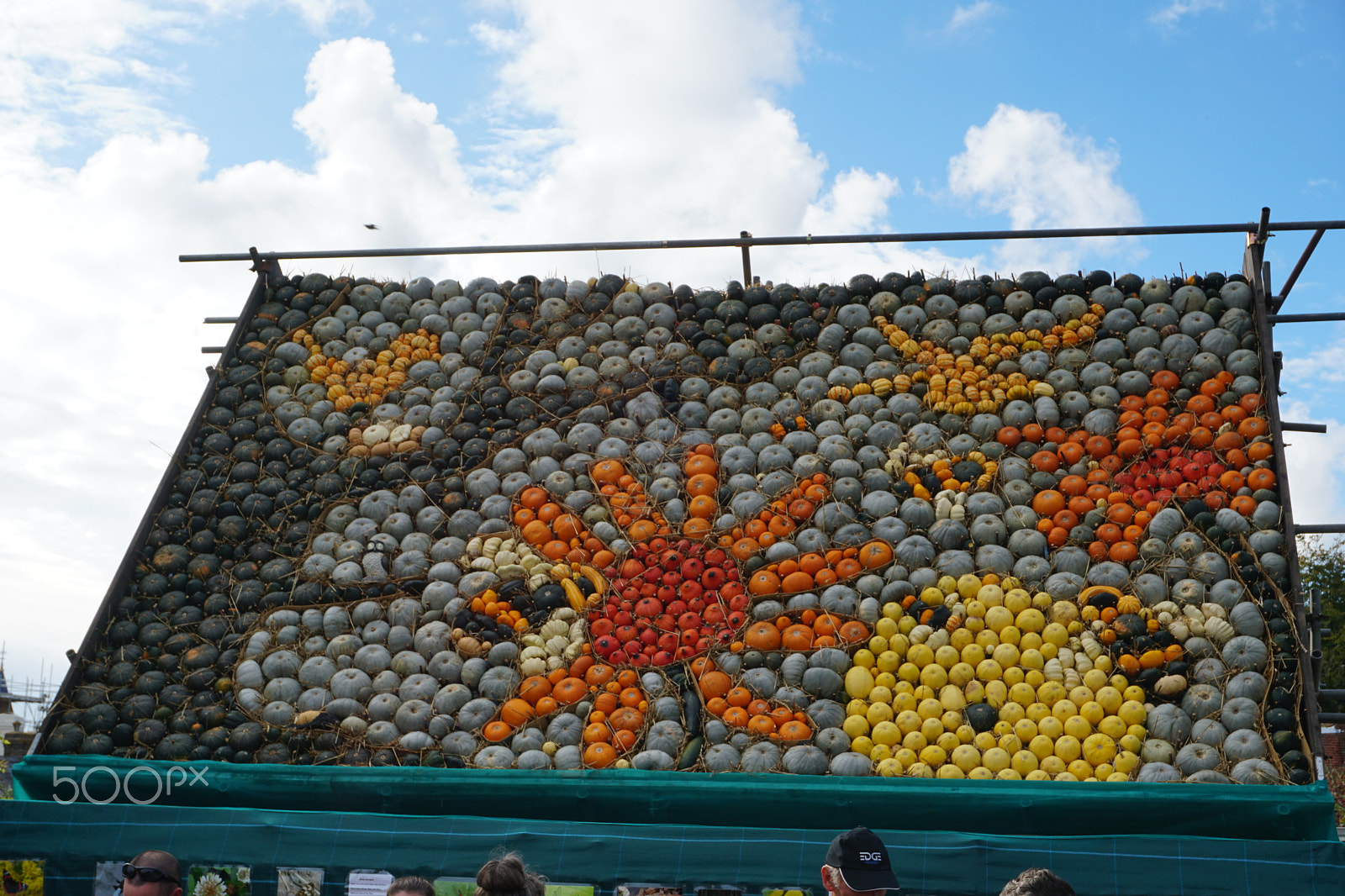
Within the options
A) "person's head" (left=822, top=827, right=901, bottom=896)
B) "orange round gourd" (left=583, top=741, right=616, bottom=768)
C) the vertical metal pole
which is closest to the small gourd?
"orange round gourd" (left=583, top=741, right=616, bottom=768)

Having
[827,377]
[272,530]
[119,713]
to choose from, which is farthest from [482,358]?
[119,713]

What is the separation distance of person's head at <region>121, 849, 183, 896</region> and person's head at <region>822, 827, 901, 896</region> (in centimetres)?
233

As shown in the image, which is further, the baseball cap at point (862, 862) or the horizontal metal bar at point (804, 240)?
the horizontal metal bar at point (804, 240)

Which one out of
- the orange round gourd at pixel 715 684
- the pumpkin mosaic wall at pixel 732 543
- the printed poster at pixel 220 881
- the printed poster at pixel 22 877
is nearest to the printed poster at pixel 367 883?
the printed poster at pixel 220 881

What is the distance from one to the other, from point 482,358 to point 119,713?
517 cm

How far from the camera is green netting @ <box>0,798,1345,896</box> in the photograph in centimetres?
638

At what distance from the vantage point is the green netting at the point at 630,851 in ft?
20.9

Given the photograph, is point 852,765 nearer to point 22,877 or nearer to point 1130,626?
point 1130,626

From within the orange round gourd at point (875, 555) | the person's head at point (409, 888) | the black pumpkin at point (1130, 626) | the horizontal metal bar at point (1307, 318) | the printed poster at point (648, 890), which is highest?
the horizontal metal bar at point (1307, 318)

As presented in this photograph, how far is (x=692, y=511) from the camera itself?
36.5 ft

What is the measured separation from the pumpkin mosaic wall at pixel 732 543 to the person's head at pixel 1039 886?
5610 millimetres

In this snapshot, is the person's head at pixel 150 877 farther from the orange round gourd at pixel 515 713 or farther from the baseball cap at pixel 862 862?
the orange round gourd at pixel 515 713

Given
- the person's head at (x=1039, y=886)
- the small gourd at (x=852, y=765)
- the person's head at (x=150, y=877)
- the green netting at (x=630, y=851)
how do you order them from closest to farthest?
the person's head at (x=1039, y=886) < the person's head at (x=150, y=877) < the green netting at (x=630, y=851) < the small gourd at (x=852, y=765)

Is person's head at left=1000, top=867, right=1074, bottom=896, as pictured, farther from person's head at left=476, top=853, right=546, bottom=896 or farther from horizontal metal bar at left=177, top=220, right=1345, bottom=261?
horizontal metal bar at left=177, top=220, right=1345, bottom=261
